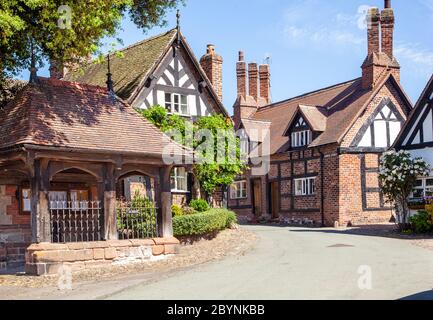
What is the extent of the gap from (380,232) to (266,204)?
11.6 m

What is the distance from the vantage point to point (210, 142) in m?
23.4

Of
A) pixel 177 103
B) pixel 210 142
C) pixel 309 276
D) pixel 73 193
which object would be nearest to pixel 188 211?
pixel 210 142

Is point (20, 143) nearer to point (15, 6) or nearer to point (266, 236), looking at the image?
point (15, 6)

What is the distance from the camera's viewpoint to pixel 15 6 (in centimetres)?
1538

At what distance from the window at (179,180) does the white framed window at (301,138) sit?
9.65 metres

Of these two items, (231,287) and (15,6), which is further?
(15,6)

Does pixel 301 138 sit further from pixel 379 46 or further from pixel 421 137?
pixel 421 137

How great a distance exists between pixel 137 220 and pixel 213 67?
12277mm

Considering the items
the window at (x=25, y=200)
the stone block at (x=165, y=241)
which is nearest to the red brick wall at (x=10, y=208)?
the window at (x=25, y=200)

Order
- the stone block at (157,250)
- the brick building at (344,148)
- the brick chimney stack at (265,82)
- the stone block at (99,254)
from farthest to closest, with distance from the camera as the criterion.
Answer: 1. the brick chimney stack at (265,82)
2. the brick building at (344,148)
3. the stone block at (157,250)
4. the stone block at (99,254)

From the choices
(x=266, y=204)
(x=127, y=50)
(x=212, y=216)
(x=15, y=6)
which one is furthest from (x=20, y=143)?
(x=266, y=204)

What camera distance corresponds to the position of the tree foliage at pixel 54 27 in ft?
48.3

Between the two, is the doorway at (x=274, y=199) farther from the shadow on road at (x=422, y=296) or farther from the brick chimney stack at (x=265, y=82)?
the shadow on road at (x=422, y=296)

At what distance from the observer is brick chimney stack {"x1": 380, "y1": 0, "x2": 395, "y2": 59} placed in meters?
30.4
